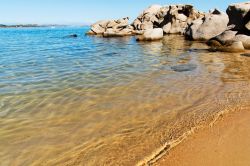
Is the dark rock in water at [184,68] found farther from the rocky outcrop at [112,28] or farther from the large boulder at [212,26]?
the rocky outcrop at [112,28]

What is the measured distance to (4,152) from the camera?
4918 millimetres

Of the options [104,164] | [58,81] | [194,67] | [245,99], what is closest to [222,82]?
[245,99]

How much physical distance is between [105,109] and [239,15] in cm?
1935

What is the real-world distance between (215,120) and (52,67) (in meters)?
9.00

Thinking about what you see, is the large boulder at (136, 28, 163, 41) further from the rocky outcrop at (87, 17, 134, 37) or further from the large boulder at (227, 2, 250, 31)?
the rocky outcrop at (87, 17, 134, 37)

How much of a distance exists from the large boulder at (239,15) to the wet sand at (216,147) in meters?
17.7

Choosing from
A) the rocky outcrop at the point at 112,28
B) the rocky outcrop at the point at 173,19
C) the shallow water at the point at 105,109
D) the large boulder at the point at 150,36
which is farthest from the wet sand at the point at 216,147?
the rocky outcrop at the point at 112,28

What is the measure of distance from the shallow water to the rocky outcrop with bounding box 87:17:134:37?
29.8 meters

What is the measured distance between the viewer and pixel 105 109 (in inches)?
276

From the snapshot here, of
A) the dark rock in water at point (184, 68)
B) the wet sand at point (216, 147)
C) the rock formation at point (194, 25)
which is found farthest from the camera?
the rock formation at point (194, 25)

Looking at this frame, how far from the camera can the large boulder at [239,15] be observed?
2148 centimetres

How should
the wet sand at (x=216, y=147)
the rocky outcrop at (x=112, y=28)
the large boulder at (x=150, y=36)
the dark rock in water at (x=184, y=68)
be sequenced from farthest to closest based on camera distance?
the rocky outcrop at (x=112, y=28), the large boulder at (x=150, y=36), the dark rock in water at (x=184, y=68), the wet sand at (x=216, y=147)

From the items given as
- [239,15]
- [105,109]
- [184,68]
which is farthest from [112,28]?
[105,109]

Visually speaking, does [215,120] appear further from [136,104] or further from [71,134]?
[71,134]
